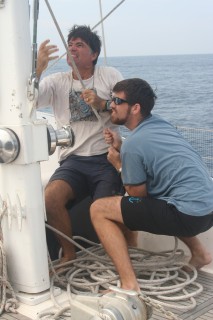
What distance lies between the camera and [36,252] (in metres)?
2.68

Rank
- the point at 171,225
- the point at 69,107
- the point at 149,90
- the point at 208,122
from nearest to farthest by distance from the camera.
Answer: the point at 171,225 → the point at 149,90 → the point at 69,107 → the point at 208,122

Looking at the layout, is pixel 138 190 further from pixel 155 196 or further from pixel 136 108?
pixel 136 108

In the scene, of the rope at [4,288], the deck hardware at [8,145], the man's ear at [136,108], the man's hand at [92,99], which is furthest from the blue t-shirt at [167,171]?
the rope at [4,288]

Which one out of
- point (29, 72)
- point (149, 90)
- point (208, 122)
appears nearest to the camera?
point (29, 72)

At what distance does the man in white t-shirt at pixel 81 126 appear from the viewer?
3.29m

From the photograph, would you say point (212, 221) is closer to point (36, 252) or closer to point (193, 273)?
point (193, 273)

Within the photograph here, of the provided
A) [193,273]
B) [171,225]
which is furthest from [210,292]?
[171,225]

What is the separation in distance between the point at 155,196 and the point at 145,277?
528 mm

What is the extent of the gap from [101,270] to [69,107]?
1058 millimetres

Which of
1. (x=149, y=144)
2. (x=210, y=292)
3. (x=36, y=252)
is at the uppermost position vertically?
(x=149, y=144)

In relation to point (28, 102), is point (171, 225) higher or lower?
lower

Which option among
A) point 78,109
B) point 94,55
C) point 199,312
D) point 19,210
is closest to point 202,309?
point 199,312

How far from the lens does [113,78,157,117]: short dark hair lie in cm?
298

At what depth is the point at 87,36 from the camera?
3572mm
